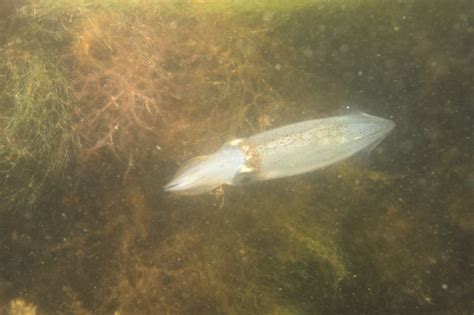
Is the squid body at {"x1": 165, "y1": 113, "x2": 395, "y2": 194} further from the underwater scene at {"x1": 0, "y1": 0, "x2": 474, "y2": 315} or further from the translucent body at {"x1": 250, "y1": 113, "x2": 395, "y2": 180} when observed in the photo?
the underwater scene at {"x1": 0, "y1": 0, "x2": 474, "y2": 315}

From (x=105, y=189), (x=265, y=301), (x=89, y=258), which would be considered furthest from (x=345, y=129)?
(x=89, y=258)

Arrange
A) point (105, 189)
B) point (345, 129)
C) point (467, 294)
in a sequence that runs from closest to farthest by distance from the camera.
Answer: point (345, 129) → point (467, 294) → point (105, 189)

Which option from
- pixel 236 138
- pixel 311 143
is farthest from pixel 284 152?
pixel 236 138

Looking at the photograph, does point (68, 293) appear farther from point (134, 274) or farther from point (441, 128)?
point (441, 128)

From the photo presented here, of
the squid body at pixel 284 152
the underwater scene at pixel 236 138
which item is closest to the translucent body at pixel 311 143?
the squid body at pixel 284 152

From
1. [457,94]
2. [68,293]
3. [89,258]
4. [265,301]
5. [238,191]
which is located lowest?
[265,301]

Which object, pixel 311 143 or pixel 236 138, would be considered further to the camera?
pixel 236 138

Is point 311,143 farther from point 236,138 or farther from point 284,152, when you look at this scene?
point 236,138
